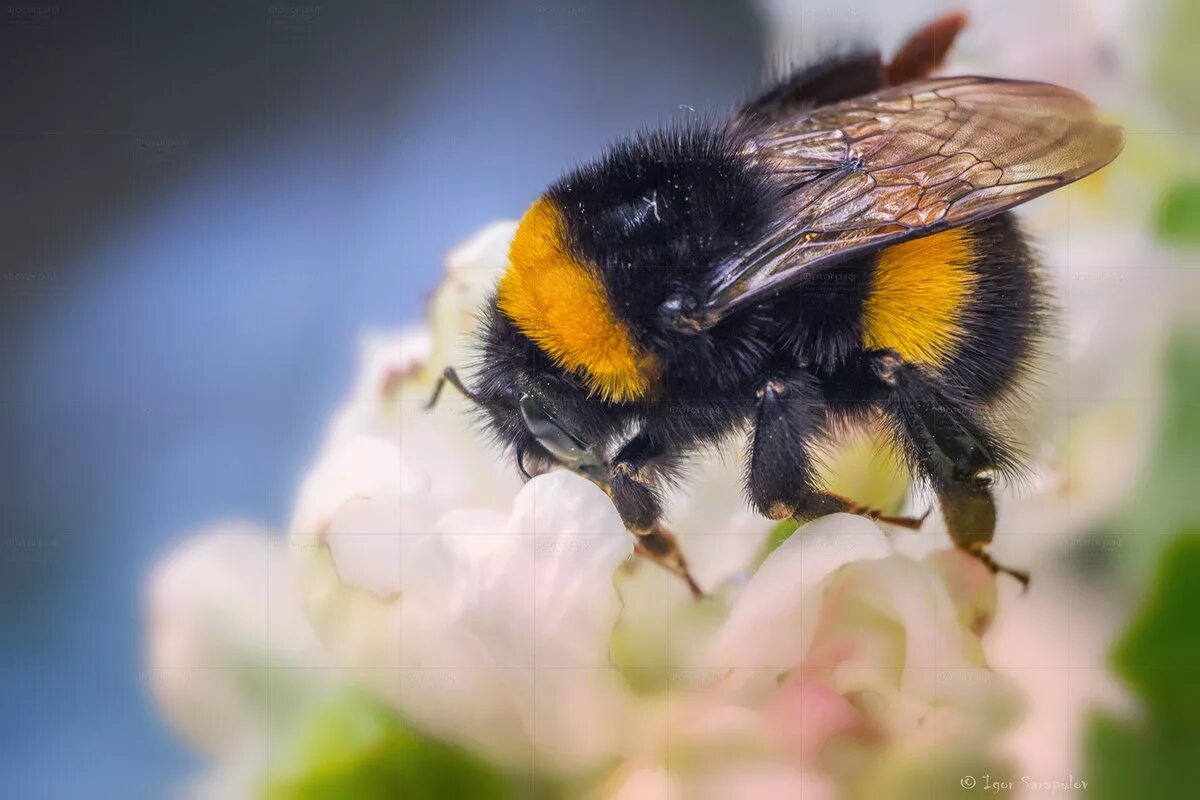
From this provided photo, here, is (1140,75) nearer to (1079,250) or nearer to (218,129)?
(1079,250)

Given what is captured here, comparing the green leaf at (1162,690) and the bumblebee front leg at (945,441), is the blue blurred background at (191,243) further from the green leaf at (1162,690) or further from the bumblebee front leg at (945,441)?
the green leaf at (1162,690)

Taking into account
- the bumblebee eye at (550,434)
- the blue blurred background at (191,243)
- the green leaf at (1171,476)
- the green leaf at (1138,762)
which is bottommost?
the green leaf at (1138,762)

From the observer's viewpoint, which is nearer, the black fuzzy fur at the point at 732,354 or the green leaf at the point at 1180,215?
the black fuzzy fur at the point at 732,354

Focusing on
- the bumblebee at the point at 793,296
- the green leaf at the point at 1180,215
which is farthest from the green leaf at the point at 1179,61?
the bumblebee at the point at 793,296

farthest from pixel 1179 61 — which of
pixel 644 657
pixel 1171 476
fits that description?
pixel 644 657

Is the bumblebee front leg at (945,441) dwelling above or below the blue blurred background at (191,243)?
below

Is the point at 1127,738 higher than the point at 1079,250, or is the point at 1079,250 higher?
the point at 1079,250

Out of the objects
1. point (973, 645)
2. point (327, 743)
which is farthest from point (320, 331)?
point (973, 645)
